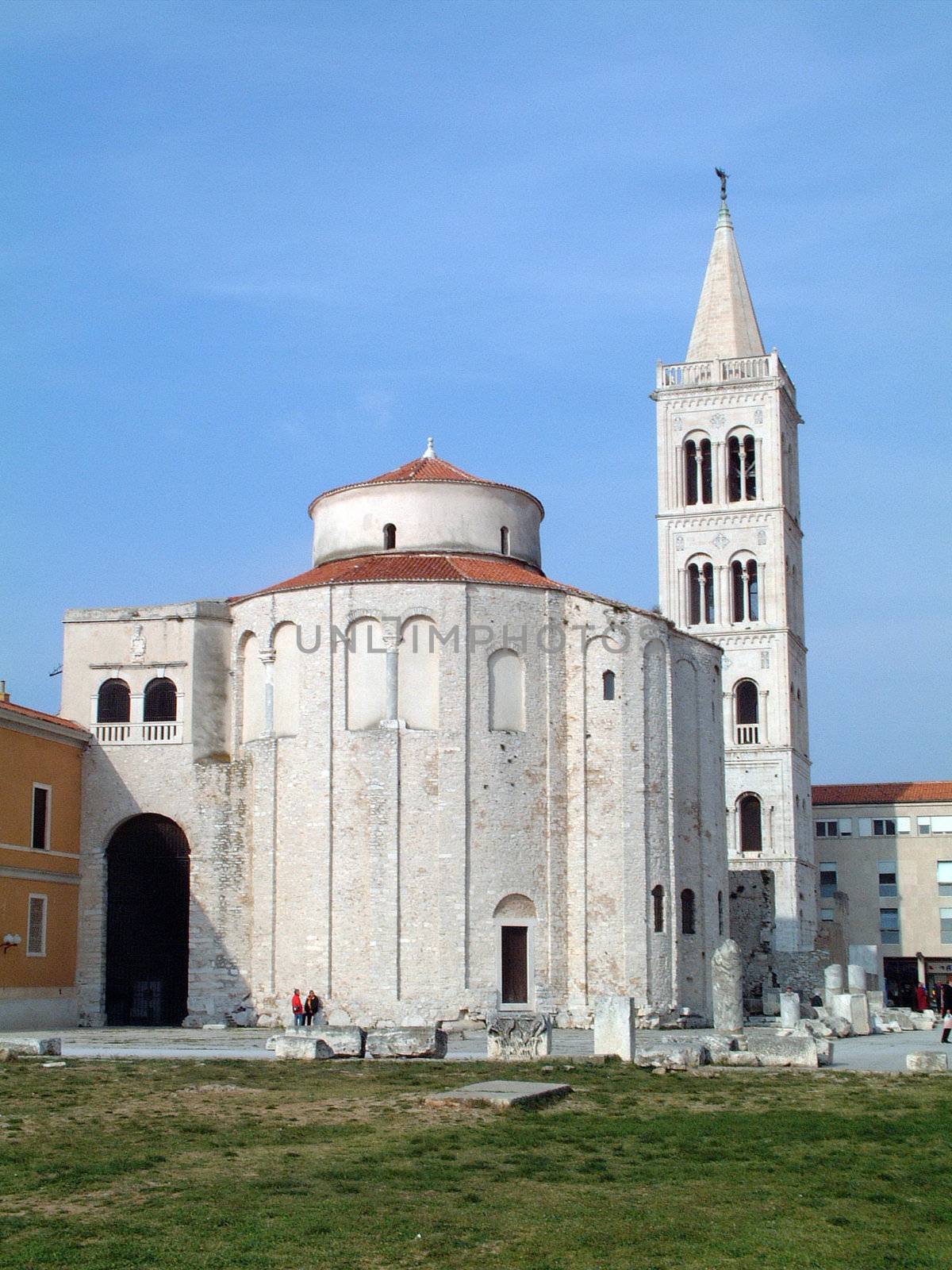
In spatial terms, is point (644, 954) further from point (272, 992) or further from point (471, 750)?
point (272, 992)

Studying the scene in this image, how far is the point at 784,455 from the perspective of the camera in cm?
6688

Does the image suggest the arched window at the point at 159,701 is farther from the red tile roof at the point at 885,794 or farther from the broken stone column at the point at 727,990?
the red tile roof at the point at 885,794

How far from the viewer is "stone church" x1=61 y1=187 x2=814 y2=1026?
37062 mm

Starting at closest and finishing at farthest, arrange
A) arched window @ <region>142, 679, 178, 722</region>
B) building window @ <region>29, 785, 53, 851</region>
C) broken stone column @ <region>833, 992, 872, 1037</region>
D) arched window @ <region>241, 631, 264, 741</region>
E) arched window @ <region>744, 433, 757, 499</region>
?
broken stone column @ <region>833, 992, 872, 1037</region> < building window @ <region>29, 785, 53, 851</region> < arched window @ <region>241, 631, 264, 741</region> < arched window @ <region>142, 679, 178, 722</region> < arched window @ <region>744, 433, 757, 499</region>

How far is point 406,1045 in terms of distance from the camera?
2475 centimetres

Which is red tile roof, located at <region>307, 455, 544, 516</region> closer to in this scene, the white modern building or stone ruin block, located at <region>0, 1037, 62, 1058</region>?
the white modern building

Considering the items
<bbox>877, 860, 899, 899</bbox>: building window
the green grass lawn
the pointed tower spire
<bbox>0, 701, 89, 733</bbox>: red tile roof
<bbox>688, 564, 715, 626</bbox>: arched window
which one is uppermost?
the pointed tower spire

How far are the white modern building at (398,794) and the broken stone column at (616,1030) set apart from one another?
12.2 metres

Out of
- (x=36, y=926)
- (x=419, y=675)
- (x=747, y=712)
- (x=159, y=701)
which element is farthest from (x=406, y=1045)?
(x=747, y=712)

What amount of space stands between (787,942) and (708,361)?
24.3 m

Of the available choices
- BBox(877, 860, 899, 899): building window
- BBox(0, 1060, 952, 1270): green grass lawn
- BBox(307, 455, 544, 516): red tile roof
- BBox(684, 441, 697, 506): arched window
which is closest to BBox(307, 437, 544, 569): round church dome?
BBox(307, 455, 544, 516): red tile roof

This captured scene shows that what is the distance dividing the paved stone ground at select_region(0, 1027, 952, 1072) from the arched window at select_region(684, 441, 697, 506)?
111ft

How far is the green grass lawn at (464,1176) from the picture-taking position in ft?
37.4

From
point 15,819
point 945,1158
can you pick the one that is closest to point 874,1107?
point 945,1158
